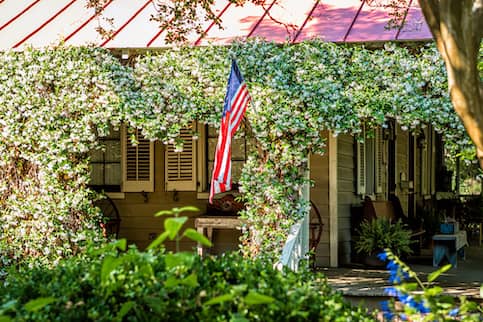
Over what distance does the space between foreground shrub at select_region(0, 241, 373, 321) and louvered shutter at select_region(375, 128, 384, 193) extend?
34.4ft

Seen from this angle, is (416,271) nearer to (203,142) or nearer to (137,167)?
(203,142)

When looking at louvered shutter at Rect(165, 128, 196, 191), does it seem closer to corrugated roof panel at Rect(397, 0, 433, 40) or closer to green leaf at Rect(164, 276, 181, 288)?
corrugated roof panel at Rect(397, 0, 433, 40)

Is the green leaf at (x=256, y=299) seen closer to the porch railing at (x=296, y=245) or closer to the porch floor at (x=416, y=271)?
the porch floor at (x=416, y=271)

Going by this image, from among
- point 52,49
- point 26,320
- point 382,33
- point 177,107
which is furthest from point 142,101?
point 26,320

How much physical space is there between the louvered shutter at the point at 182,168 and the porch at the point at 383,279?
243 centimetres

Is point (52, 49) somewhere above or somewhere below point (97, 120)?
above

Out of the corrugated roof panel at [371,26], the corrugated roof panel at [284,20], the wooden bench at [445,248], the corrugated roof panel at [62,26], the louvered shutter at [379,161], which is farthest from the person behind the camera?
the louvered shutter at [379,161]

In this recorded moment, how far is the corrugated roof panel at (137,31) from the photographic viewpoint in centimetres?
1066

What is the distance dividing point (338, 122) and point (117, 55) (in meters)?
3.08

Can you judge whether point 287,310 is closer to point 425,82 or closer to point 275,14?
point 425,82

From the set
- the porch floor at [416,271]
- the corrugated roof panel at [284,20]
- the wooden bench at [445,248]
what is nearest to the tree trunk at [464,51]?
the porch floor at [416,271]

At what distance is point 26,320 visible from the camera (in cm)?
382

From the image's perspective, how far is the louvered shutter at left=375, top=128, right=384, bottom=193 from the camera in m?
14.8

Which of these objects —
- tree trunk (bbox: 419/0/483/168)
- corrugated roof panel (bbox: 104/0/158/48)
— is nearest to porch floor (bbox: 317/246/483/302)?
tree trunk (bbox: 419/0/483/168)
